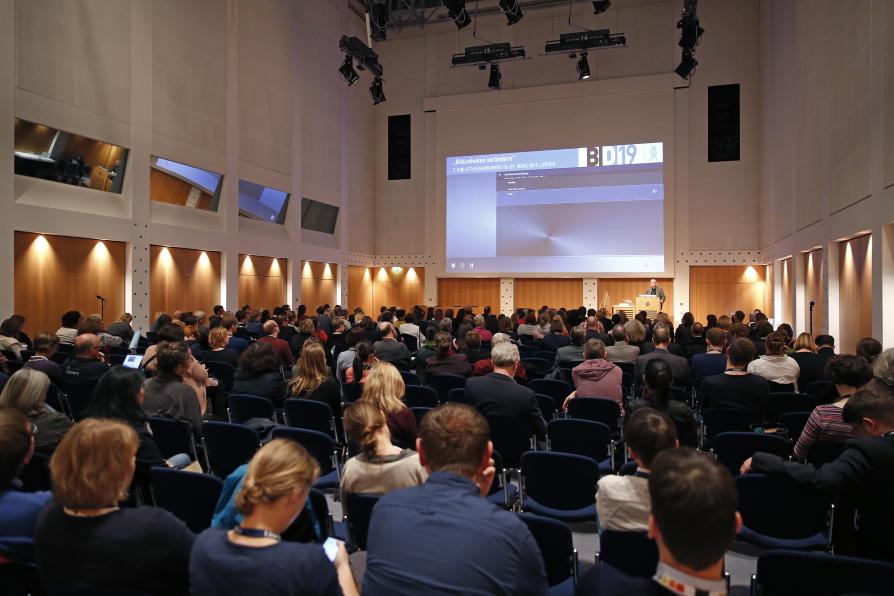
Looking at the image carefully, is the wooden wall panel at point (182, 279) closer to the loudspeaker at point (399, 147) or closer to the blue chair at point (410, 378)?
the blue chair at point (410, 378)

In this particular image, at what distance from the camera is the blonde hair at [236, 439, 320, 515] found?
169 cm

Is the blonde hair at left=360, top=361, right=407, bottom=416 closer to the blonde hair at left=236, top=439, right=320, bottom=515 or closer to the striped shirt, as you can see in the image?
the blonde hair at left=236, top=439, right=320, bottom=515

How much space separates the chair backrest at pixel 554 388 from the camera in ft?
18.7

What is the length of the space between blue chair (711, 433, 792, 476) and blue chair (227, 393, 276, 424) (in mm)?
3335

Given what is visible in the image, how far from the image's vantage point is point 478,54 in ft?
52.1

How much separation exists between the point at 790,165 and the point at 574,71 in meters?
7.95

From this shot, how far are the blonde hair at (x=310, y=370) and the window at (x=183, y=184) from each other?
8707 millimetres

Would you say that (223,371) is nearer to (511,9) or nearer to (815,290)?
(511,9)

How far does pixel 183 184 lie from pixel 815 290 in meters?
13.3

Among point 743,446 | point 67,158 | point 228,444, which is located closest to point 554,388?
point 743,446

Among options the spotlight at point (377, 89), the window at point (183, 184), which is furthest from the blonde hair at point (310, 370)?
the spotlight at point (377, 89)

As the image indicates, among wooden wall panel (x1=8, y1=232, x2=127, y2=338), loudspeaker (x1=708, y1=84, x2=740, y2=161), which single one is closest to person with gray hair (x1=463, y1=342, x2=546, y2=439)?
wooden wall panel (x1=8, y1=232, x2=127, y2=338)

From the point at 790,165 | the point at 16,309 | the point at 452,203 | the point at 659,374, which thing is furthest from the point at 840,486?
the point at 452,203

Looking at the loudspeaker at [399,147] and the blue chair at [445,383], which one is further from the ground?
the loudspeaker at [399,147]
